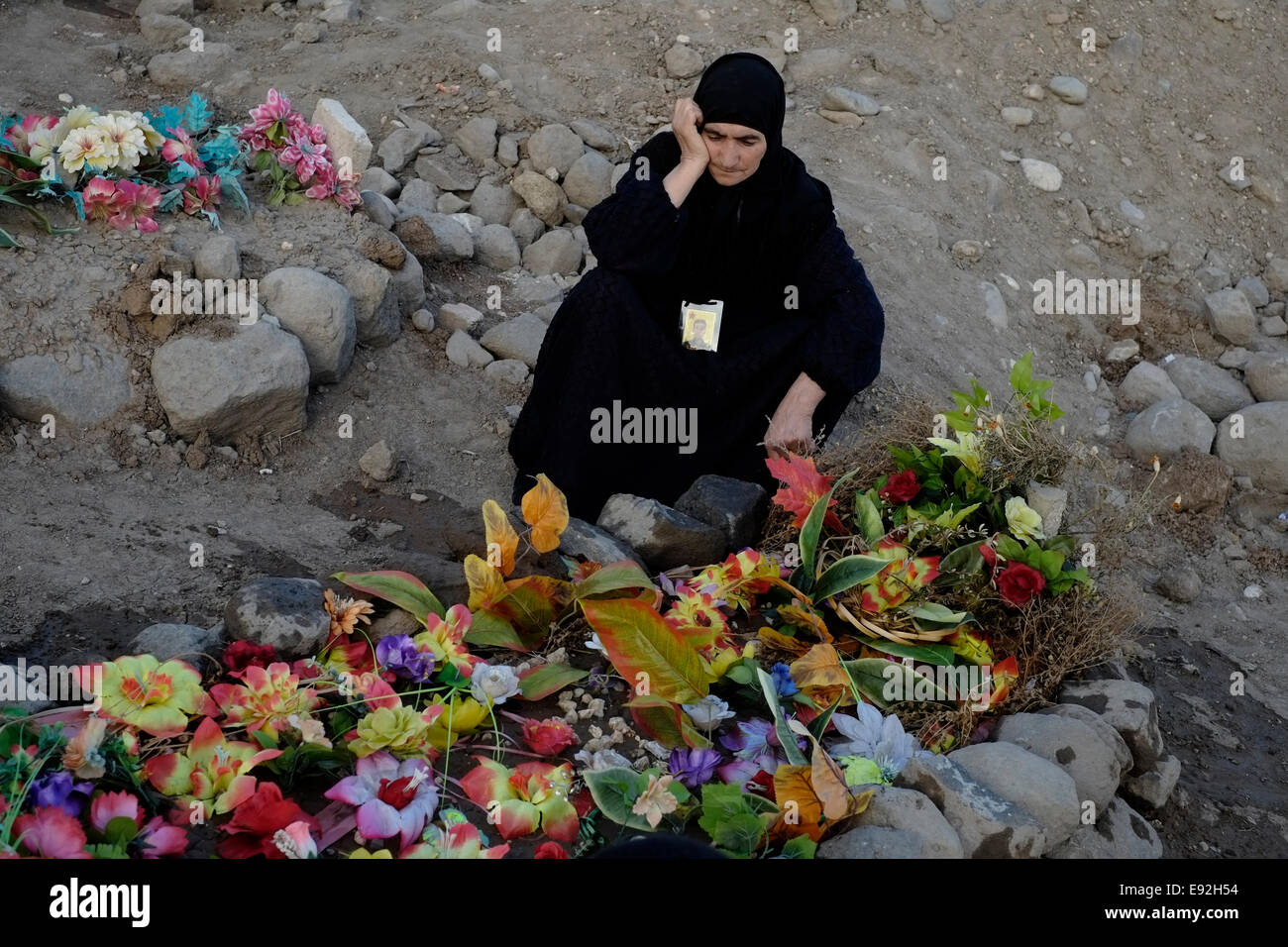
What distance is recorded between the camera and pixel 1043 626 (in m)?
2.91

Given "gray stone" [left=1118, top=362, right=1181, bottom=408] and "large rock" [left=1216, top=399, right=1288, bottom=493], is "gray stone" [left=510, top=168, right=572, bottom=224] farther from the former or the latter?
"large rock" [left=1216, top=399, right=1288, bottom=493]

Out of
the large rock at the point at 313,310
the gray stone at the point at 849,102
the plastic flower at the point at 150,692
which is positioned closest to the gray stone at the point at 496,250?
the large rock at the point at 313,310

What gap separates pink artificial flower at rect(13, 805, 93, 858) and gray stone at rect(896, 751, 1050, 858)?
1511 mm

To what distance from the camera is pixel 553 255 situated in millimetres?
5188

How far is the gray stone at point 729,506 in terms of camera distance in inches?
131

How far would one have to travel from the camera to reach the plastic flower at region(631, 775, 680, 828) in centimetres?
226

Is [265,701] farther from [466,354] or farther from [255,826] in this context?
[466,354]

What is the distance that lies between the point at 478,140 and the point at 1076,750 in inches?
159

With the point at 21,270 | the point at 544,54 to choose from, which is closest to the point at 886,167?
the point at 544,54

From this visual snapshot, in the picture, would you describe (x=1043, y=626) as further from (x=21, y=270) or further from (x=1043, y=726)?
(x=21, y=270)

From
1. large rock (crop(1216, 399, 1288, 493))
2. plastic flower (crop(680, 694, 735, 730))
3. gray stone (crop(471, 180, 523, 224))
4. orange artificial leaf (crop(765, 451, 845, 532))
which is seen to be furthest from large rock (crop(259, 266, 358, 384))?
large rock (crop(1216, 399, 1288, 493))

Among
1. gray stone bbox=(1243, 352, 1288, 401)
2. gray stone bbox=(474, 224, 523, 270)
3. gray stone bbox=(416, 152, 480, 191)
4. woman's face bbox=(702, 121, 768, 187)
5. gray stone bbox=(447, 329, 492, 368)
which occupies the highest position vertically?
woman's face bbox=(702, 121, 768, 187)

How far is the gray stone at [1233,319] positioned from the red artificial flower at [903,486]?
10.9 feet
